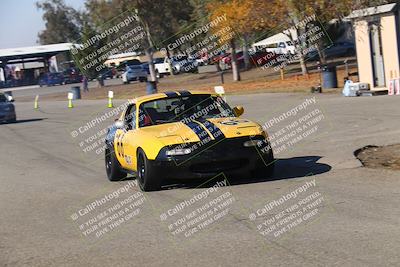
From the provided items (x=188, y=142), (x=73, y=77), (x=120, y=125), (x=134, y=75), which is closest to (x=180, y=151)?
(x=188, y=142)

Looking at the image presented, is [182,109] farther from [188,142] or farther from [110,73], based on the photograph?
[110,73]

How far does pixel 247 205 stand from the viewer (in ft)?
28.3

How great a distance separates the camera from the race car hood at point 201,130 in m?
9.93

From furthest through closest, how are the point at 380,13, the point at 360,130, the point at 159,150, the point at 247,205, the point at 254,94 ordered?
1. the point at 254,94
2. the point at 380,13
3. the point at 360,130
4. the point at 159,150
5. the point at 247,205

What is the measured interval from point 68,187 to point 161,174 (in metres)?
2.27

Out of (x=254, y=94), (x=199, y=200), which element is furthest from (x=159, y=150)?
(x=254, y=94)

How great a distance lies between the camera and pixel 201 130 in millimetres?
10047

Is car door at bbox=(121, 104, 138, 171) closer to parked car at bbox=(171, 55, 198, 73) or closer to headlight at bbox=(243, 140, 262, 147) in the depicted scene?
headlight at bbox=(243, 140, 262, 147)

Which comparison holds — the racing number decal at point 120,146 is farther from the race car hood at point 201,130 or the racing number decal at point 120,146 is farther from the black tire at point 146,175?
the black tire at point 146,175

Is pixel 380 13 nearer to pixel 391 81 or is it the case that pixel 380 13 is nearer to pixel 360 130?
pixel 391 81

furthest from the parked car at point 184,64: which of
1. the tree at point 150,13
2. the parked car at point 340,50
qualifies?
the parked car at point 340,50

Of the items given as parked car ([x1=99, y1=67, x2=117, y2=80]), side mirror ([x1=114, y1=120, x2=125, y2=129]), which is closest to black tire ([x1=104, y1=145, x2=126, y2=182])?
side mirror ([x1=114, y1=120, x2=125, y2=129])

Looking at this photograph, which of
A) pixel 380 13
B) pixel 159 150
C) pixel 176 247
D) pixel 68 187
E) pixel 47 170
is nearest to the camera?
pixel 176 247

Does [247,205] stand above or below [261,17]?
below
